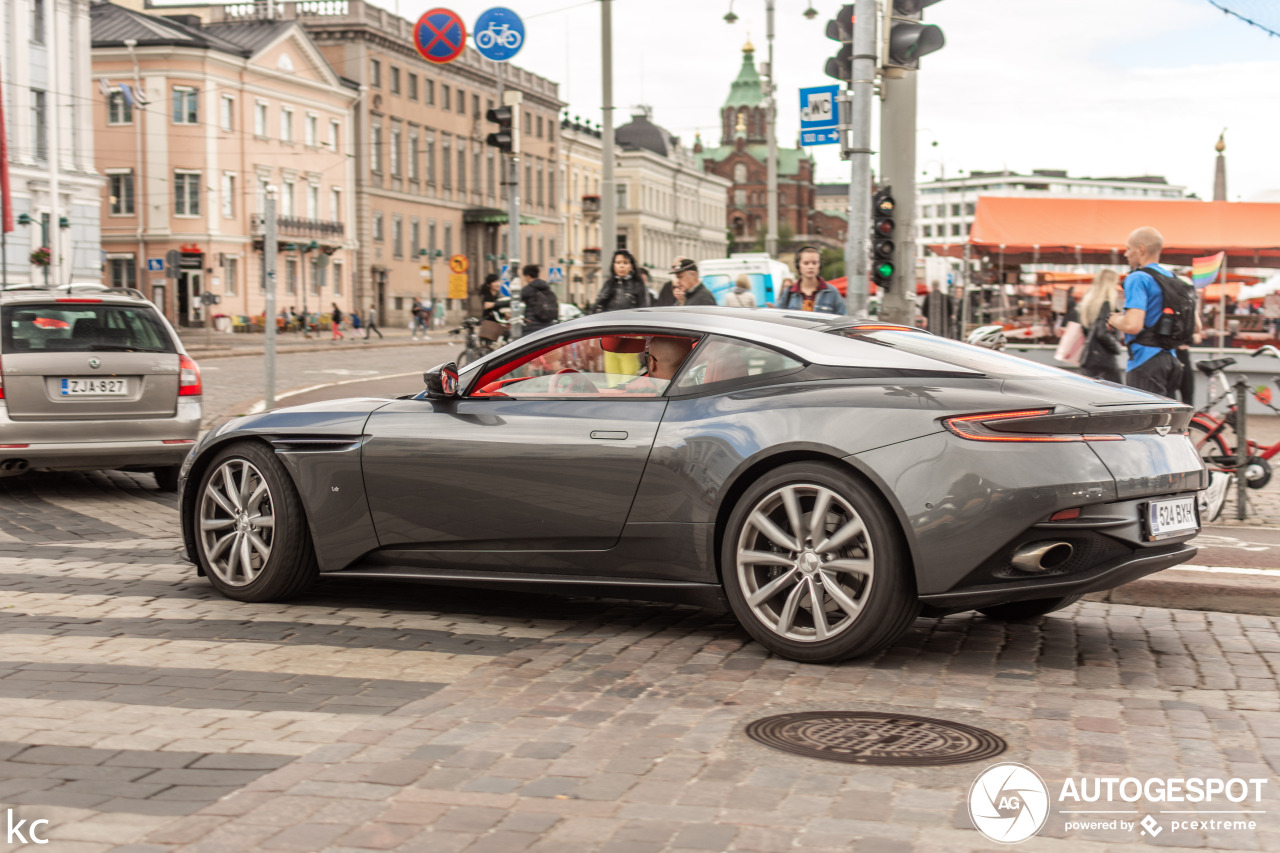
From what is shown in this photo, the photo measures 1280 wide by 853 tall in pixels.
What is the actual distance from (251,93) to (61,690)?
212 feet

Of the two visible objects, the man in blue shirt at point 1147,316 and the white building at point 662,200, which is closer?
the man in blue shirt at point 1147,316

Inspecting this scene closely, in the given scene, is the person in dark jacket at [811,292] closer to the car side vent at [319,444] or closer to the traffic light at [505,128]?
the car side vent at [319,444]

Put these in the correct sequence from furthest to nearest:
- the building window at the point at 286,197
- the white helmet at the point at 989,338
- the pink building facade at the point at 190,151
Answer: the building window at the point at 286,197
the pink building facade at the point at 190,151
the white helmet at the point at 989,338

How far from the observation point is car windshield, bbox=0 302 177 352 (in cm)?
1053

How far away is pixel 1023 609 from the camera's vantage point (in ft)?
20.7

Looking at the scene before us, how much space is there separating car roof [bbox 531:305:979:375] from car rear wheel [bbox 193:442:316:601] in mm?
1380

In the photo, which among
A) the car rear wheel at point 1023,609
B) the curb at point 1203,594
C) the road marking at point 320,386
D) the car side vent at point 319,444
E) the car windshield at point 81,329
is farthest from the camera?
A: the road marking at point 320,386

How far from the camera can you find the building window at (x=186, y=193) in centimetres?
6212

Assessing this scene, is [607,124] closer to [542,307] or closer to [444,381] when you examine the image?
[542,307]

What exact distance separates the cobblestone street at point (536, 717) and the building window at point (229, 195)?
195ft

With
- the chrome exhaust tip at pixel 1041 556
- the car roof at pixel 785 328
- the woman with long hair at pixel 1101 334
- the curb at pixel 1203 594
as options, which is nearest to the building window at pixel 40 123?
the woman with long hair at pixel 1101 334

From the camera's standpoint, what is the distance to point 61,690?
5.05 meters

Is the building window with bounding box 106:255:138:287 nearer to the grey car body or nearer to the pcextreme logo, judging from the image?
the grey car body

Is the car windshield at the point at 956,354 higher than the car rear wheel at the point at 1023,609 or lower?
higher
